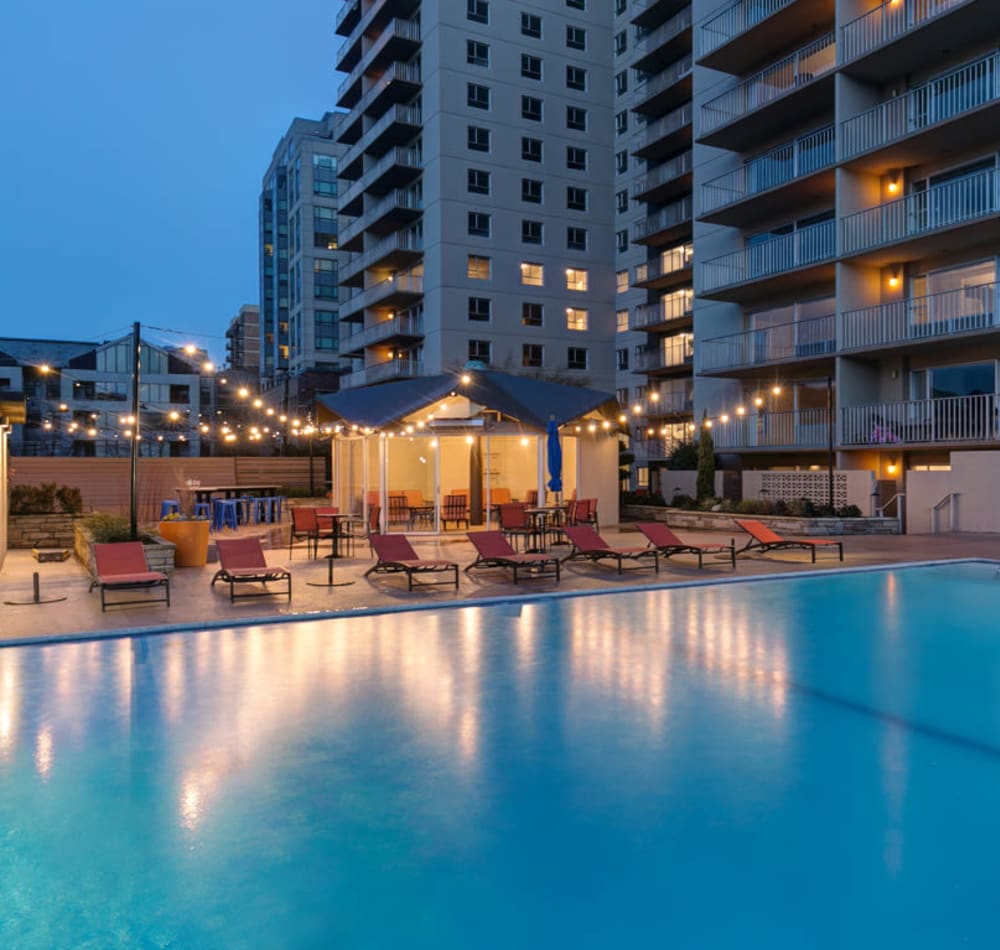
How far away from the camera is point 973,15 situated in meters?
18.6

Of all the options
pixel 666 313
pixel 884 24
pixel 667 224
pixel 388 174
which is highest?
pixel 388 174

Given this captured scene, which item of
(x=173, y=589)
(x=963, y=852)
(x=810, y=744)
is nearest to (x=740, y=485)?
(x=173, y=589)

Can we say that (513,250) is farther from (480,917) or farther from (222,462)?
(480,917)

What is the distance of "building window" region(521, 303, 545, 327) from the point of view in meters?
40.2

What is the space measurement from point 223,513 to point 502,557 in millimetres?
12806

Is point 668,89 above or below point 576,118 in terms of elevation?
below

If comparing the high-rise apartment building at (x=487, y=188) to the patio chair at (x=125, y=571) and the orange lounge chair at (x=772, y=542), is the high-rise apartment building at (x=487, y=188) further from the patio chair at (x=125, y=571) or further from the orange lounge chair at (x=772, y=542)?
the patio chair at (x=125, y=571)

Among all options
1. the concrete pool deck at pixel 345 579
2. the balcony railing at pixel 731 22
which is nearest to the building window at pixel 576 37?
the balcony railing at pixel 731 22

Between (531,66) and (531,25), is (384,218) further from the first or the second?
(531,25)

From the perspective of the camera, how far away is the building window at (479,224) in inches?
1532

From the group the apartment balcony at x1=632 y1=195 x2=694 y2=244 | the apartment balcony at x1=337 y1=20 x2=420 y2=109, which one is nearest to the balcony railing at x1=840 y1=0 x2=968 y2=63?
the apartment balcony at x1=632 y1=195 x2=694 y2=244

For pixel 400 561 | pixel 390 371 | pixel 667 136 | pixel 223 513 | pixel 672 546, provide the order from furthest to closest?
pixel 390 371 → pixel 667 136 → pixel 223 513 → pixel 672 546 → pixel 400 561

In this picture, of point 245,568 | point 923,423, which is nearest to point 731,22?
point 923,423

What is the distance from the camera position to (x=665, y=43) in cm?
3541
